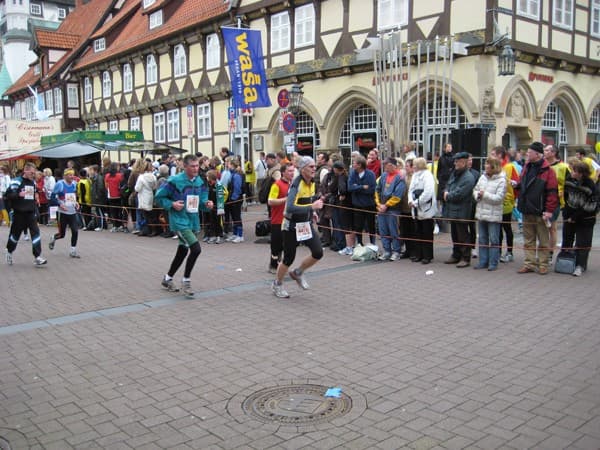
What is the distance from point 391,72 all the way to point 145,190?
661 cm

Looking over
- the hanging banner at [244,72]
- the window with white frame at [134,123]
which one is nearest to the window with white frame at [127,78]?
the window with white frame at [134,123]

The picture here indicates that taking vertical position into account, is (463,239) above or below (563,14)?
below

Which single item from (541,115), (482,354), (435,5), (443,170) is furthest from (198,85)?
(482,354)

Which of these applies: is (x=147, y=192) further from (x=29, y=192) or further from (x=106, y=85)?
(x=106, y=85)

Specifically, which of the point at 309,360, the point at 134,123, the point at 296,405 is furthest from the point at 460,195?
the point at 134,123

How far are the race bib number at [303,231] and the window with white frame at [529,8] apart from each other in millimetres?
13381

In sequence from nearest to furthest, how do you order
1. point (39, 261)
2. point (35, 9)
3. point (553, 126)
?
point (39, 261), point (553, 126), point (35, 9)

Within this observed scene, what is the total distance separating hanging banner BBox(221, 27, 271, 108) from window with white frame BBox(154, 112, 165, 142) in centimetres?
1601

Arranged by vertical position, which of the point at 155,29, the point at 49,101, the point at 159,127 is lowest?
the point at 159,127

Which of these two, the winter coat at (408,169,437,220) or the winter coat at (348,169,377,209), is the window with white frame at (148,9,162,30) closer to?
the winter coat at (348,169,377,209)

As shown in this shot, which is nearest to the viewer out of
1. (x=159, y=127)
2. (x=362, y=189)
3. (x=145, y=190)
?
(x=362, y=189)

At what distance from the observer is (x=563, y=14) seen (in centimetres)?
1994

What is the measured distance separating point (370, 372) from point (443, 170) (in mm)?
8291

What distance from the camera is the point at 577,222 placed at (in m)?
9.12
